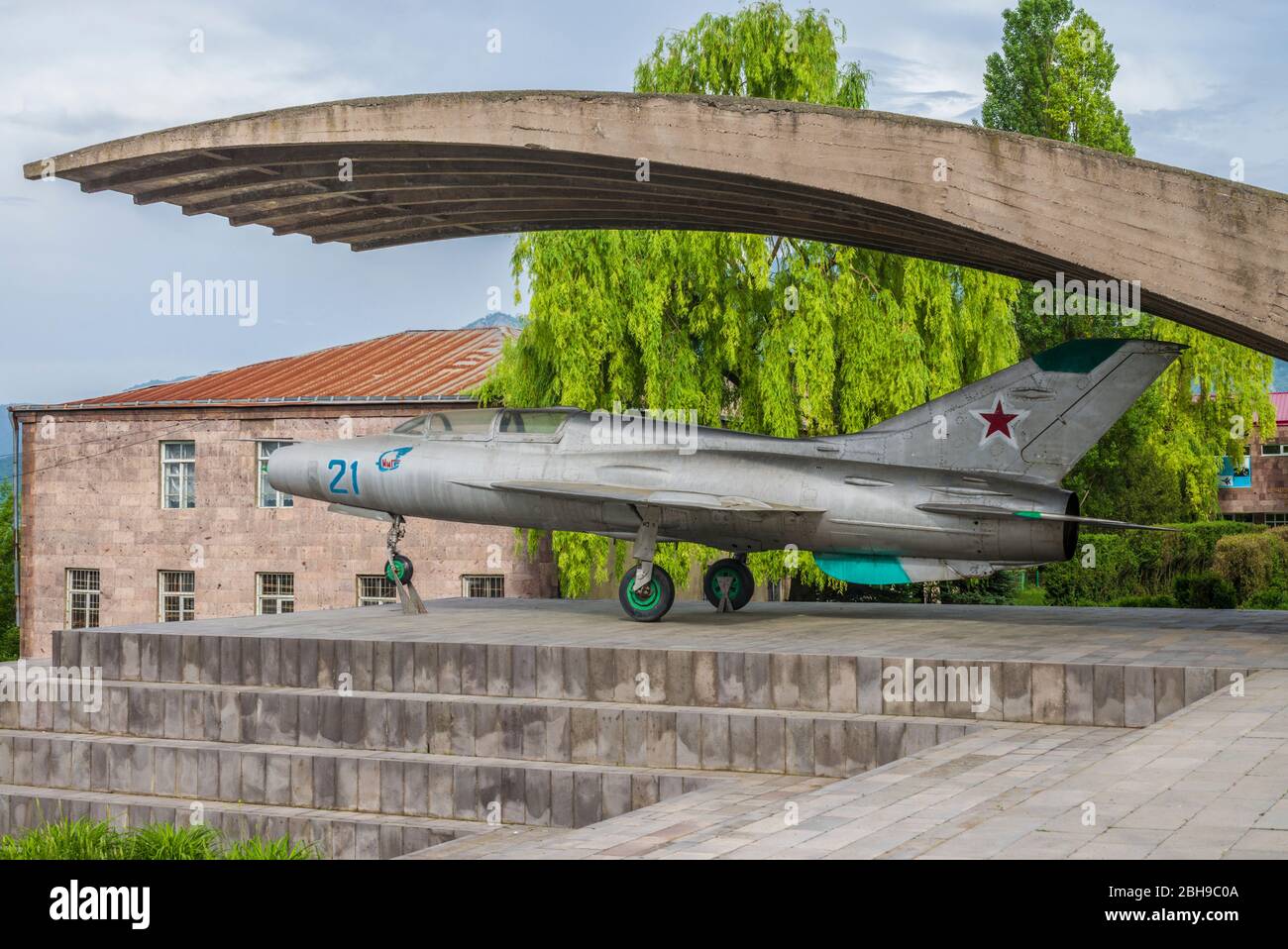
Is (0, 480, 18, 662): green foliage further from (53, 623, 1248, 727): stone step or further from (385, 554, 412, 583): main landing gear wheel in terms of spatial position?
(53, 623, 1248, 727): stone step

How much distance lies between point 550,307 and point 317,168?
31.0 feet

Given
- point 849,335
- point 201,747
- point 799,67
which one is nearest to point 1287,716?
point 201,747

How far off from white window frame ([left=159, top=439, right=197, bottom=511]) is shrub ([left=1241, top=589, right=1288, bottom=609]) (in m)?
24.9

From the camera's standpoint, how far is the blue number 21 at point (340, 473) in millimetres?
18766

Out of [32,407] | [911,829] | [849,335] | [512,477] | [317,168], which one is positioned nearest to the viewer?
[911,829]

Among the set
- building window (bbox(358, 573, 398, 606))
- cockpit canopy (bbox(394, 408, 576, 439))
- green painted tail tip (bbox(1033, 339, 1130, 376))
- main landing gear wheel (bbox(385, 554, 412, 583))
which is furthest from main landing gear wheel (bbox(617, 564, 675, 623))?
building window (bbox(358, 573, 398, 606))

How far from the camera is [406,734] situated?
47.5ft

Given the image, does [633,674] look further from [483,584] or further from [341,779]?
[483,584]

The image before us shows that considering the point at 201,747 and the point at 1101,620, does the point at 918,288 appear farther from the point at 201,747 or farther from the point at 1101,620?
the point at 201,747

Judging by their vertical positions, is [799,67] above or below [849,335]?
above

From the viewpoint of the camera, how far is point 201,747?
590 inches

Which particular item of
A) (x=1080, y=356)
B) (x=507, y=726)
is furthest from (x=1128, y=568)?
(x=507, y=726)

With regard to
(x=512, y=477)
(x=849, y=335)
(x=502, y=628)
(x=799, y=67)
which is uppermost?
(x=799, y=67)

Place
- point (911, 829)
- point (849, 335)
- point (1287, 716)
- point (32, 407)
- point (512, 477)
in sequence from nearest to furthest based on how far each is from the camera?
point (911, 829) → point (1287, 716) → point (512, 477) → point (849, 335) → point (32, 407)
